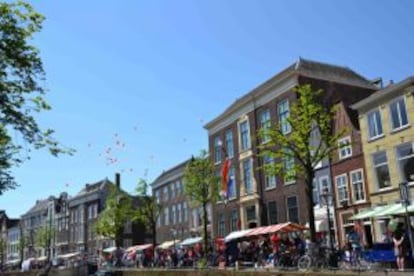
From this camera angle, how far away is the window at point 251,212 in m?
48.4

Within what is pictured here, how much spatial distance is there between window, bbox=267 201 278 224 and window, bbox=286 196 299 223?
80.3 inches

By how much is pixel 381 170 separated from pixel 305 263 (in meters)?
12.3

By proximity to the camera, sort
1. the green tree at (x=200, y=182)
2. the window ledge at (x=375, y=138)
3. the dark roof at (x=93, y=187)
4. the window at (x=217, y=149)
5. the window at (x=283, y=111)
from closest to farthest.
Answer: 1. the window ledge at (x=375, y=138)
2. the green tree at (x=200, y=182)
3. the window at (x=283, y=111)
4. the window at (x=217, y=149)
5. the dark roof at (x=93, y=187)

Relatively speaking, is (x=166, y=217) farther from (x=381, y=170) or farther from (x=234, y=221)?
(x=381, y=170)

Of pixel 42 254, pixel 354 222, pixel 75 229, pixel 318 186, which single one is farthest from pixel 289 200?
pixel 42 254

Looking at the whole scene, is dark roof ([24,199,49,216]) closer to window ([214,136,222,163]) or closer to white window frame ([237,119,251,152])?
window ([214,136,222,163])

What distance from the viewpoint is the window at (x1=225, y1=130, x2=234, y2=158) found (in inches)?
2111

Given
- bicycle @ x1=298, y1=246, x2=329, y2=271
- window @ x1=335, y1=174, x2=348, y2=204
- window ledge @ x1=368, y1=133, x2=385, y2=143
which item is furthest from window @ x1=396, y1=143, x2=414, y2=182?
bicycle @ x1=298, y1=246, x2=329, y2=271

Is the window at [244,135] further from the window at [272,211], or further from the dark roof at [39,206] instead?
the dark roof at [39,206]

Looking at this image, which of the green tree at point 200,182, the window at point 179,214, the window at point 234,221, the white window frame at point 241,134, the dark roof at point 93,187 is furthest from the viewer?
the dark roof at point 93,187

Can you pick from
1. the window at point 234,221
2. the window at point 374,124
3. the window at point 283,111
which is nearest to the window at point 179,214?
the window at point 234,221

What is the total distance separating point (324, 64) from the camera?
4803 centimetres

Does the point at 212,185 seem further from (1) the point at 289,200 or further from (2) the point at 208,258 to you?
(2) the point at 208,258

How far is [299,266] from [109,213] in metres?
41.2
